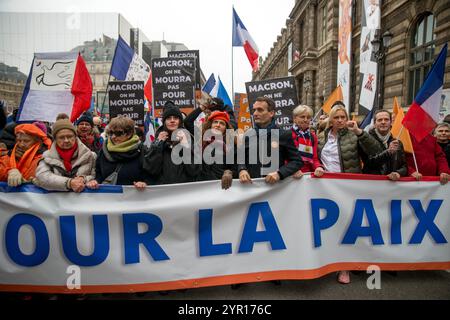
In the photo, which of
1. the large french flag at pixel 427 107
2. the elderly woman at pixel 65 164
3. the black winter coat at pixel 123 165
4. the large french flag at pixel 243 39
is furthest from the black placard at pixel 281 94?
the large french flag at pixel 243 39

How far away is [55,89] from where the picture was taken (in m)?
4.50

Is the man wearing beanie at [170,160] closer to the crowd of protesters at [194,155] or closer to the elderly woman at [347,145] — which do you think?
the crowd of protesters at [194,155]

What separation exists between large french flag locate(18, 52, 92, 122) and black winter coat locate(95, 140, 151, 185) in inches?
69.7

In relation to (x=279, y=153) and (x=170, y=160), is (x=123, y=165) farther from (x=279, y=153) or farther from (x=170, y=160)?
(x=279, y=153)

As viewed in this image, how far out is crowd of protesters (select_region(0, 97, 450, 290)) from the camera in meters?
2.86

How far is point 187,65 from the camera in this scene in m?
6.11

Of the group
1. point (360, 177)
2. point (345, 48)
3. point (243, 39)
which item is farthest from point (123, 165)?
point (345, 48)

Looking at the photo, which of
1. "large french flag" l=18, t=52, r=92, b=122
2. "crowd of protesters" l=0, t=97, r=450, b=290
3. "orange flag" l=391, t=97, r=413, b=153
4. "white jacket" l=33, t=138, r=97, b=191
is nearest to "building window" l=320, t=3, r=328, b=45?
"orange flag" l=391, t=97, r=413, b=153

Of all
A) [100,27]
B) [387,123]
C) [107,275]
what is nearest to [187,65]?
[387,123]

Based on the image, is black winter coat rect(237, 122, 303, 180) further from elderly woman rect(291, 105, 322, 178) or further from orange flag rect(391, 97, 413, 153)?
orange flag rect(391, 97, 413, 153)

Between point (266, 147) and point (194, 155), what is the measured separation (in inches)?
28.0
